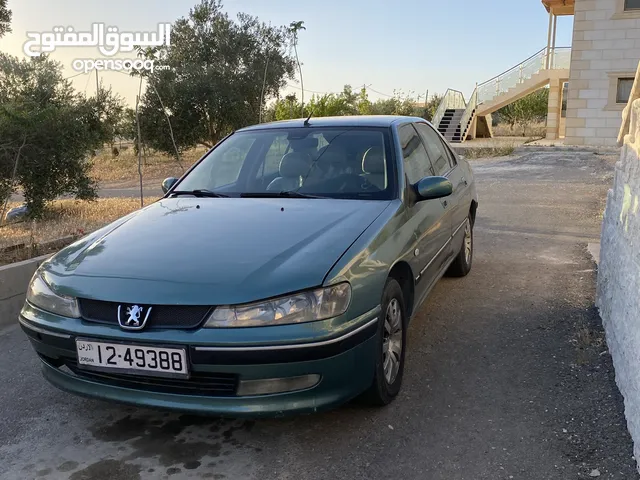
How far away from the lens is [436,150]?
4926mm

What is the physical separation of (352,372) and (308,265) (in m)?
0.54

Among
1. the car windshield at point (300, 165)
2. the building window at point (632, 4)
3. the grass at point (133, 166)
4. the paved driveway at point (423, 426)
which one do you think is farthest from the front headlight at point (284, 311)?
the building window at point (632, 4)

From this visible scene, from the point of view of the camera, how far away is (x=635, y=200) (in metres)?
3.14

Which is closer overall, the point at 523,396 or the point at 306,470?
the point at 306,470

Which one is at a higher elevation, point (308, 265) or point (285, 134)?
point (285, 134)

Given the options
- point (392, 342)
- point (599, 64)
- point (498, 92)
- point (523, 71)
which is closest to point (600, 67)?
point (599, 64)

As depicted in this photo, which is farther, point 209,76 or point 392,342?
point 209,76

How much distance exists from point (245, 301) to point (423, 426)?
1.19 meters

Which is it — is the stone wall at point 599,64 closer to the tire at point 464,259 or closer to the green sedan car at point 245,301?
the tire at point 464,259

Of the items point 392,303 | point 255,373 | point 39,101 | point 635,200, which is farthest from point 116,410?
point 39,101

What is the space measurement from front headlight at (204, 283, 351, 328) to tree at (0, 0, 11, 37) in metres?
12.4

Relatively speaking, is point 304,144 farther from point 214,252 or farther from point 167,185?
point 214,252

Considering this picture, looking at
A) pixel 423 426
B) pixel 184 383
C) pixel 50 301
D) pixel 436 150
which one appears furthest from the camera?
pixel 436 150

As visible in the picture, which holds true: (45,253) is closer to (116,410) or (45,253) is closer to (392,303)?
(116,410)
